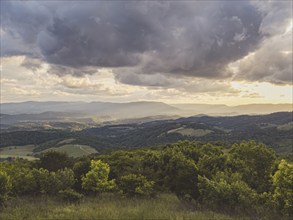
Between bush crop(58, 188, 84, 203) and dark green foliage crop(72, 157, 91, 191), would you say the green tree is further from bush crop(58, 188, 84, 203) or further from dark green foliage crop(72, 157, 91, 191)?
dark green foliage crop(72, 157, 91, 191)

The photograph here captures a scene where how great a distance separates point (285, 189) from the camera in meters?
22.6

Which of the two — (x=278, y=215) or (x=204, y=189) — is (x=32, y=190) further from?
(x=278, y=215)

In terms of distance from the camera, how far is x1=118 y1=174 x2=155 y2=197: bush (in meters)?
27.0

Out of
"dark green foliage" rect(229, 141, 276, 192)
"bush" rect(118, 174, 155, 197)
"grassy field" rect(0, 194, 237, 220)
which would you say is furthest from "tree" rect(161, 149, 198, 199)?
"dark green foliage" rect(229, 141, 276, 192)

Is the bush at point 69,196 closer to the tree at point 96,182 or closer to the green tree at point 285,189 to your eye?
the tree at point 96,182

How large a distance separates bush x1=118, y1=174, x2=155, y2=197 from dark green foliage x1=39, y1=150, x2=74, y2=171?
10165 millimetres

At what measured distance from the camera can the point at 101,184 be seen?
1086 inches

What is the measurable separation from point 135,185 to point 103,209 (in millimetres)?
5899

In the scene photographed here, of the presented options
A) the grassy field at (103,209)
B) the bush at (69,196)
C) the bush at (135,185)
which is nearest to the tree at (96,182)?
the bush at (135,185)

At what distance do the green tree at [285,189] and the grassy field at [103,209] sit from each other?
467cm

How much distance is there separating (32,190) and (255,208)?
62.5ft

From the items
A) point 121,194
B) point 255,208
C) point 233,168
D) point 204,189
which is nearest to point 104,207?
point 121,194

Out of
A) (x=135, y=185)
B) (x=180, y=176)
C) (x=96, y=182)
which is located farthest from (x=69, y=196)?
(x=180, y=176)

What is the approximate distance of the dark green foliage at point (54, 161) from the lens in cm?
3447
